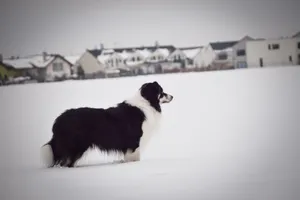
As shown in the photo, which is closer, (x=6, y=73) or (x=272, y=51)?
(x=6, y=73)

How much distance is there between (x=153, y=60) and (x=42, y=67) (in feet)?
2.41

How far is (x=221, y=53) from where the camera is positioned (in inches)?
116

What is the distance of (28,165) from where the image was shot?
8.80ft

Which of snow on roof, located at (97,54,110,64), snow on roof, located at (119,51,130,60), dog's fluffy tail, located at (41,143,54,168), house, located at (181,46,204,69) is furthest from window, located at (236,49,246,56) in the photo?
dog's fluffy tail, located at (41,143,54,168)

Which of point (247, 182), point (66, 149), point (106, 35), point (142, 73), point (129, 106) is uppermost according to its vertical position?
point (106, 35)

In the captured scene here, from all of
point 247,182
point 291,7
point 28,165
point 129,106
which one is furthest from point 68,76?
point 291,7

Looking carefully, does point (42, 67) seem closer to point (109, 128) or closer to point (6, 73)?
point (6, 73)

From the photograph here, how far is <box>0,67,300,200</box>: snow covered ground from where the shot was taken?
7.55 feet

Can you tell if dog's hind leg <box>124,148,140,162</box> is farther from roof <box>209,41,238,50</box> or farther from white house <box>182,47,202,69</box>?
roof <box>209,41,238,50</box>

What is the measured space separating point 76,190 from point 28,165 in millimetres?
497

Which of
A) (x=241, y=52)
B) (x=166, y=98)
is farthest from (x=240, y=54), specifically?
(x=166, y=98)

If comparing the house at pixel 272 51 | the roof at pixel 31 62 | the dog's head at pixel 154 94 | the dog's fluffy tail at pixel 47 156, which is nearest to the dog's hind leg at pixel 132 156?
the dog's head at pixel 154 94

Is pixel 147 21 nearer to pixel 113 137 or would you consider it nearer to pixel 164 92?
pixel 164 92

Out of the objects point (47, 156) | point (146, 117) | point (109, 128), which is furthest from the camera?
point (146, 117)
